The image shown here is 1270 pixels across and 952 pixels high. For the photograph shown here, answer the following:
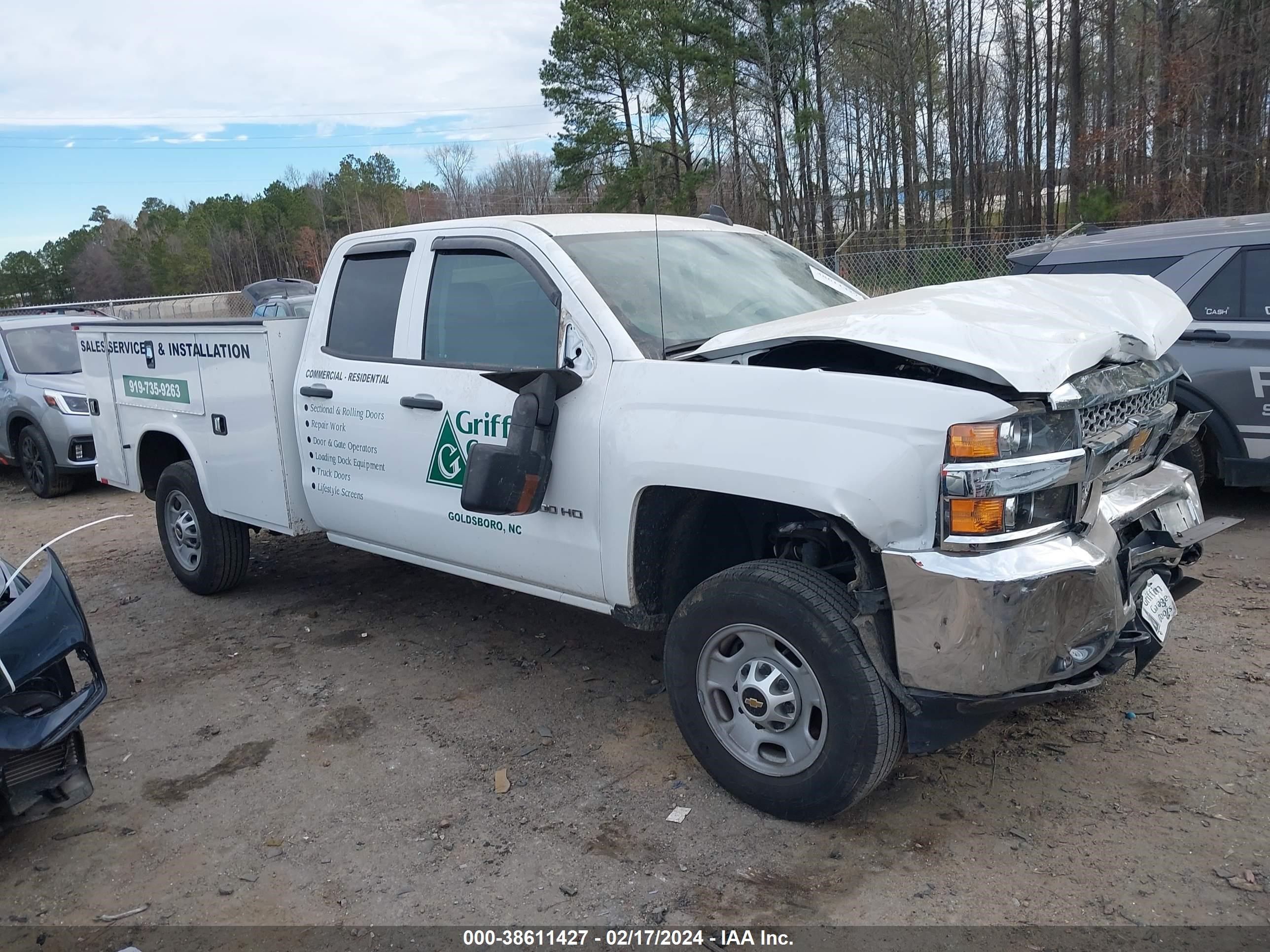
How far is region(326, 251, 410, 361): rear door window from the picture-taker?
15.1 feet

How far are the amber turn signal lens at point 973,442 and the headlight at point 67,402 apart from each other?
945 centimetres

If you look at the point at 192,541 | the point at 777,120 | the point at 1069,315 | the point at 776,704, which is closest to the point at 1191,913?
the point at 776,704

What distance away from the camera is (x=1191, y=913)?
271cm

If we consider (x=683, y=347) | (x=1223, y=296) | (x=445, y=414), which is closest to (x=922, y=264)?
(x=1223, y=296)

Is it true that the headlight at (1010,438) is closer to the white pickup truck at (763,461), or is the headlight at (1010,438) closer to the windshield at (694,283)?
the white pickup truck at (763,461)

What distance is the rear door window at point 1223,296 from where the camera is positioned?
6.13 meters

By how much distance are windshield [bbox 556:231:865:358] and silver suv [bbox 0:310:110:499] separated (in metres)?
7.44

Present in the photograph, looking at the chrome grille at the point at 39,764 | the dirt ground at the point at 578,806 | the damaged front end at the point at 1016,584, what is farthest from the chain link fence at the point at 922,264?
the chrome grille at the point at 39,764

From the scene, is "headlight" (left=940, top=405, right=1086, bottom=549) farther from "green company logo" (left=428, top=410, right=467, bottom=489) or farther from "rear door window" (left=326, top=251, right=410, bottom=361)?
"rear door window" (left=326, top=251, right=410, bottom=361)

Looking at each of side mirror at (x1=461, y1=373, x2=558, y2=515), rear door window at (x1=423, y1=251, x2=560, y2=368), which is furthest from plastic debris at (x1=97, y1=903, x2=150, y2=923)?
rear door window at (x1=423, y1=251, x2=560, y2=368)

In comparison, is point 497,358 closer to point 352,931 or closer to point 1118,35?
point 352,931

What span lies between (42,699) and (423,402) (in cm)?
180

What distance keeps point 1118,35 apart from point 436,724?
25.6 meters

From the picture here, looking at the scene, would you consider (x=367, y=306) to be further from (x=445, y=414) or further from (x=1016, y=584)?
(x=1016, y=584)
